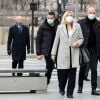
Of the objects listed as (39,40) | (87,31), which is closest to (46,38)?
(39,40)

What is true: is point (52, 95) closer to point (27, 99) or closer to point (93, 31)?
point (27, 99)

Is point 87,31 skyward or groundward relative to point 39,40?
skyward

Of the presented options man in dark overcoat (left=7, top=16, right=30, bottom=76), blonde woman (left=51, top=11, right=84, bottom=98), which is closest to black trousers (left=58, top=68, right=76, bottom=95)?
blonde woman (left=51, top=11, right=84, bottom=98)

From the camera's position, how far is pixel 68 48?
39.8 feet

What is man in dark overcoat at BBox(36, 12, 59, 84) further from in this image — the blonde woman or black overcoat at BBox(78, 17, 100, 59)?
the blonde woman

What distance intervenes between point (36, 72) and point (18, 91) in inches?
25.5

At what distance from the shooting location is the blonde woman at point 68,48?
12.1m

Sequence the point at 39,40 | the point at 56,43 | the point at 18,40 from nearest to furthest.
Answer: the point at 56,43 → the point at 39,40 → the point at 18,40

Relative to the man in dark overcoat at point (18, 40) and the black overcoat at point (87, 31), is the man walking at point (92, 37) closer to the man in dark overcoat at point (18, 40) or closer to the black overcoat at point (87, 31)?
the black overcoat at point (87, 31)

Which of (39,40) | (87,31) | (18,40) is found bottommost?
(18,40)

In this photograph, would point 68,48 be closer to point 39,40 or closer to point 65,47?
point 65,47

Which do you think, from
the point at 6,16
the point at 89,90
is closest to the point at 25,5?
the point at 6,16

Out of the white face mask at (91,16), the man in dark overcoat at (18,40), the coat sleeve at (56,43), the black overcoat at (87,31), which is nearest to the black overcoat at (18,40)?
the man in dark overcoat at (18,40)

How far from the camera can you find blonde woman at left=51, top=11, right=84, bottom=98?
477 inches
